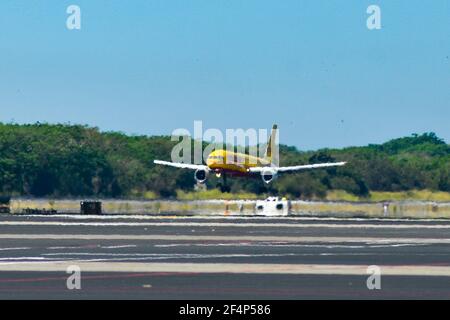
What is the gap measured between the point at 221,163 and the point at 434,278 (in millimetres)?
78454

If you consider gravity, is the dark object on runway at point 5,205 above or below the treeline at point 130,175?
below

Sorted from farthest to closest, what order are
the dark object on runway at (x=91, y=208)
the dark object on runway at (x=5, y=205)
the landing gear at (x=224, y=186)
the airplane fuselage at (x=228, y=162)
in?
the landing gear at (x=224, y=186) → the airplane fuselage at (x=228, y=162) → the dark object on runway at (x=5, y=205) → the dark object on runway at (x=91, y=208)

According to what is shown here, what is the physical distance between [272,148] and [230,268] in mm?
91619

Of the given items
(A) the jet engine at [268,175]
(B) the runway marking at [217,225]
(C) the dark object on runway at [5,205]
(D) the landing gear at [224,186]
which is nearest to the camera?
(B) the runway marking at [217,225]

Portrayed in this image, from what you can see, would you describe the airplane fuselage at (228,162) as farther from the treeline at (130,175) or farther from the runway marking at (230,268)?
the runway marking at (230,268)

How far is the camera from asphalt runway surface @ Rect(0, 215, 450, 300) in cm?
3562

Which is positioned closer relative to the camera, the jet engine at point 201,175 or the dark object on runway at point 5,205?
the dark object on runway at point 5,205

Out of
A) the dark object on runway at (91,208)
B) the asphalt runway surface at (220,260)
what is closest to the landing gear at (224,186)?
the dark object on runway at (91,208)

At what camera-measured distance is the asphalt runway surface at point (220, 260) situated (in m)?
35.6

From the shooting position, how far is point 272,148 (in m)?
135

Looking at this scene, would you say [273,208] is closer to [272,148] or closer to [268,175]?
[268,175]

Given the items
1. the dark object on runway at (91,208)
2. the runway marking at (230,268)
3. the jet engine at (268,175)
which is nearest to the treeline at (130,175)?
the jet engine at (268,175)

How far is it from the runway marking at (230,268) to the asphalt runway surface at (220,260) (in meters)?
0.03

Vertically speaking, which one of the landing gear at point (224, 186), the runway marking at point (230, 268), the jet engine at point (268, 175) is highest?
the jet engine at point (268, 175)
